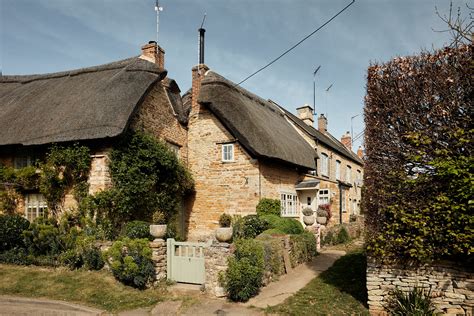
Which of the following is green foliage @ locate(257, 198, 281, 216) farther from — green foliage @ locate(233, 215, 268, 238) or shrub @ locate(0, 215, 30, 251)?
shrub @ locate(0, 215, 30, 251)

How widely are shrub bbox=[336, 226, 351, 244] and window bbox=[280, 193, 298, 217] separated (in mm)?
2303

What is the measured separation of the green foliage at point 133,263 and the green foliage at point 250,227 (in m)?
4.46

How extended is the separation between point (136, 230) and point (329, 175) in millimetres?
15693

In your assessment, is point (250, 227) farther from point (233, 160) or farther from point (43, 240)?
point (43, 240)

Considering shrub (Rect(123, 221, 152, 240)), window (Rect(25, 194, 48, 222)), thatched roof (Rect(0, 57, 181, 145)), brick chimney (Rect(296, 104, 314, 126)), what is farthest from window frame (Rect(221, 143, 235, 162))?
brick chimney (Rect(296, 104, 314, 126))

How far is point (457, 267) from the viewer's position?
20.2 ft

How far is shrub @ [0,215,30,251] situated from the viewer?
10.7m

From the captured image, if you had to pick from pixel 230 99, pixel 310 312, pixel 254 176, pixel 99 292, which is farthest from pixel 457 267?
pixel 230 99

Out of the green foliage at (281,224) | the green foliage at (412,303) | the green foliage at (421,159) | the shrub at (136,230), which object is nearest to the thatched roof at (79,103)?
the shrub at (136,230)

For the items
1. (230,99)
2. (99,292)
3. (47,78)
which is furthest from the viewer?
(47,78)

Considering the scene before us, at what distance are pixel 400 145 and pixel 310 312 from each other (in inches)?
154

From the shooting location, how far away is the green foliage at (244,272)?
308 inches

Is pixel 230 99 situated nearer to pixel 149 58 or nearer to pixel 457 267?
pixel 149 58

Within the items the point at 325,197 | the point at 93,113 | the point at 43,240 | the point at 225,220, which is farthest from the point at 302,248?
the point at 93,113
